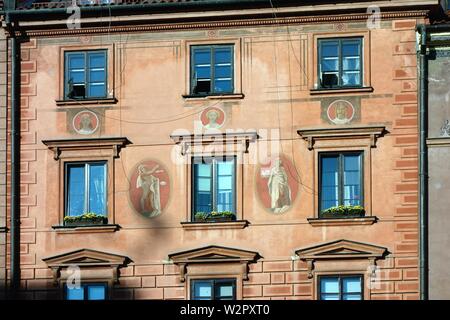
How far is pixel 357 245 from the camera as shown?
43.6m

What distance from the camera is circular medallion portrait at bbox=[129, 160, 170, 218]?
44844 millimetres

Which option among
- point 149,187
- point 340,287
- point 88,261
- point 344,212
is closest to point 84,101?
point 149,187

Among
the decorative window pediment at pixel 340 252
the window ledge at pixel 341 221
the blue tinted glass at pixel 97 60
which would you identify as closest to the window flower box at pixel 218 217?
the decorative window pediment at pixel 340 252

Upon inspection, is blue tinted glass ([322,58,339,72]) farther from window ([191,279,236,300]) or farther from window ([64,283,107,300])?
window ([64,283,107,300])

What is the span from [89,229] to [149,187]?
1.95 metres

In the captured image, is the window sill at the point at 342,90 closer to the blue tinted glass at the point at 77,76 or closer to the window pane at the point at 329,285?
the window pane at the point at 329,285

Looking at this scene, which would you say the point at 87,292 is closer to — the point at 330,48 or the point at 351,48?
the point at 330,48

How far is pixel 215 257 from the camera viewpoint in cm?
4419

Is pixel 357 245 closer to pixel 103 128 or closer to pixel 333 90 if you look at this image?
pixel 333 90

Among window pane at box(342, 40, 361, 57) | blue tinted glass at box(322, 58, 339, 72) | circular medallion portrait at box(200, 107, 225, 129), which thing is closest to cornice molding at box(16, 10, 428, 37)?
window pane at box(342, 40, 361, 57)

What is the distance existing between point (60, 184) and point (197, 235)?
4.03 meters

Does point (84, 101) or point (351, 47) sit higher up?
point (351, 47)
